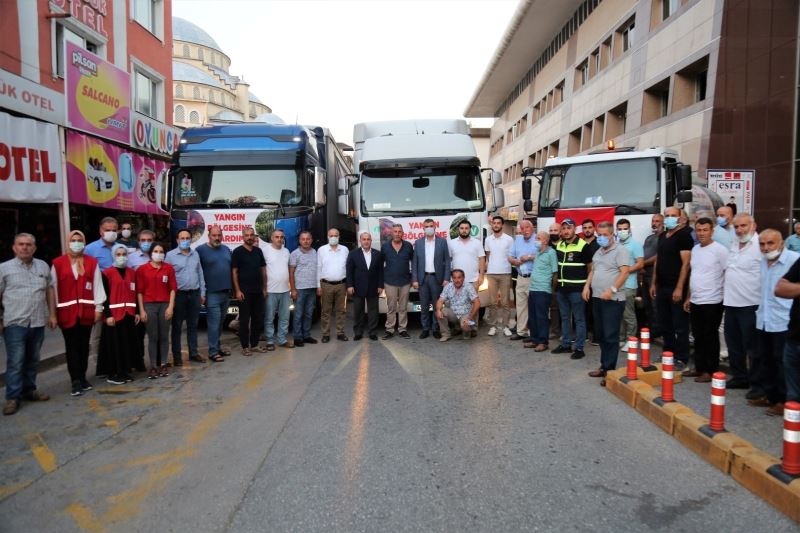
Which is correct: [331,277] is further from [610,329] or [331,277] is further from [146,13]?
[146,13]

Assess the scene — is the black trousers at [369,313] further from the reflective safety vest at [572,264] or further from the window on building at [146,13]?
the window on building at [146,13]

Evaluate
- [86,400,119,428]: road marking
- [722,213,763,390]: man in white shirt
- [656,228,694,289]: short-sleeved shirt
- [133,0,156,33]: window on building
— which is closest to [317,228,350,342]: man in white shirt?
[86,400,119,428]: road marking

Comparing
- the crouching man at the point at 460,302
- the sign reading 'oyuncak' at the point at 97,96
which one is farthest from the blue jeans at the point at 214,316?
the sign reading 'oyuncak' at the point at 97,96

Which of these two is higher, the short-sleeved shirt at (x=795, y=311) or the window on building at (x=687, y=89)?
the window on building at (x=687, y=89)

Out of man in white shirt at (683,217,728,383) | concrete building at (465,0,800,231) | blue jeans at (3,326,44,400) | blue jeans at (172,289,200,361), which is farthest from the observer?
concrete building at (465,0,800,231)

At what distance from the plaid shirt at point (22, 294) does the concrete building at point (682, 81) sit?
15050mm

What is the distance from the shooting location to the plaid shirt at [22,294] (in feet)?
19.7

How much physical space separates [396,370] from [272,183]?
14.7 feet

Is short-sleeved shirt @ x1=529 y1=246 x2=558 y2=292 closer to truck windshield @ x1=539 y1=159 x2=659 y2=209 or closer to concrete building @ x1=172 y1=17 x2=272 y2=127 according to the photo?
truck windshield @ x1=539 y1=159 x2=659 y2=209

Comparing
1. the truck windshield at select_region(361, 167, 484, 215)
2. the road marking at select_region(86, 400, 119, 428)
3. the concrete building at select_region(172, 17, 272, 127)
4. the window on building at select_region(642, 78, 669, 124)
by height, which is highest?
the concrete building at select_region(172, 17, 272, 127)

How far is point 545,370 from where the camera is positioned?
742 centimetres

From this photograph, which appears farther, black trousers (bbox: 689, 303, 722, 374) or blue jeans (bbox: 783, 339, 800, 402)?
black trousers (bbox: 689, 303, 722, 374)

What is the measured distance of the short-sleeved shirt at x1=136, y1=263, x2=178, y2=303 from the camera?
7250 mm

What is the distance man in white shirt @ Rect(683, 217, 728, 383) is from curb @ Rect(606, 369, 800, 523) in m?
1.32
